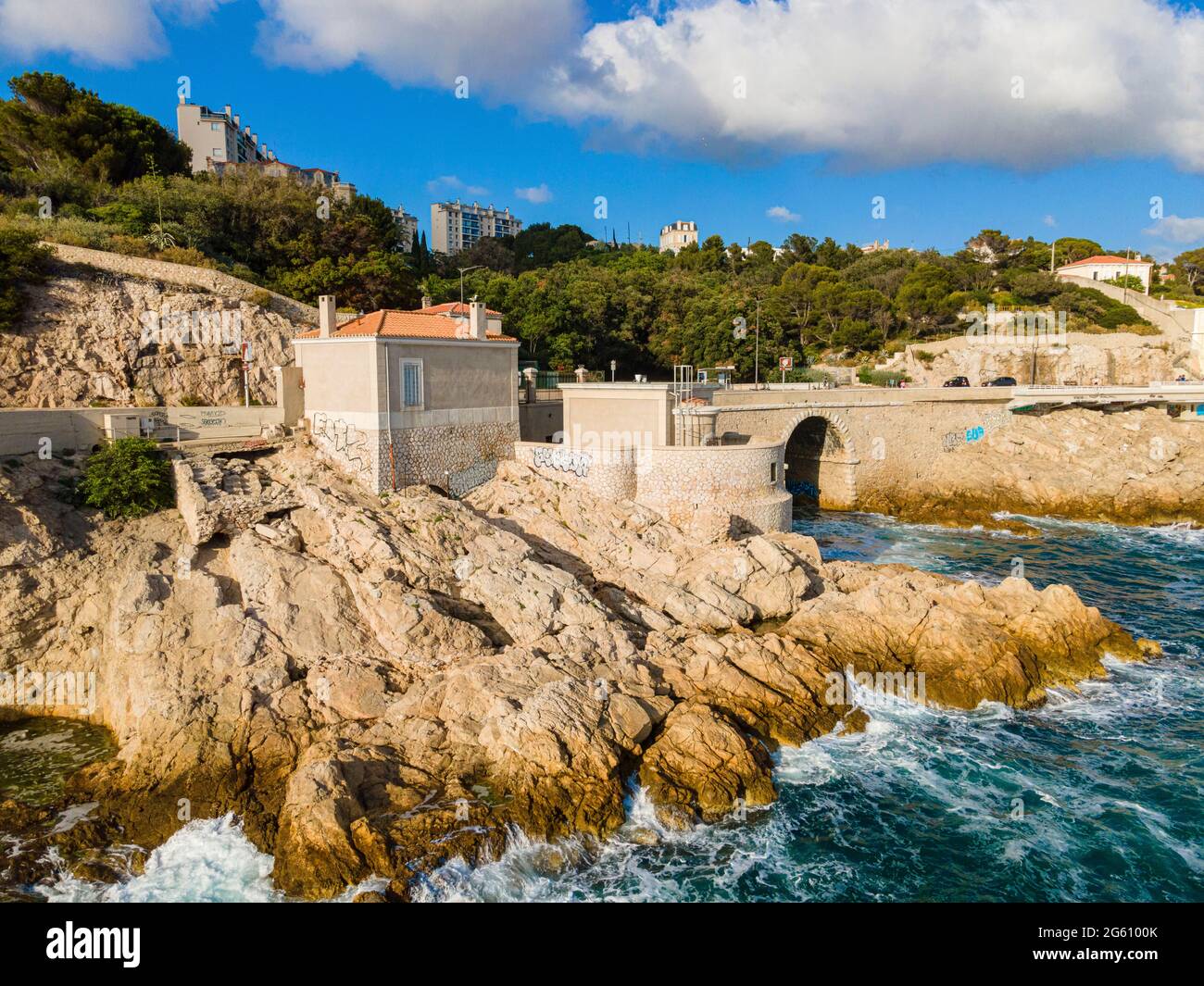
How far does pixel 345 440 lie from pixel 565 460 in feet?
24.7

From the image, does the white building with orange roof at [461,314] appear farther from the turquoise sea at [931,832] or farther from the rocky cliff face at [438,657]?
the turquoise sea at [931,832]

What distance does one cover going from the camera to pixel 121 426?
2348 cm

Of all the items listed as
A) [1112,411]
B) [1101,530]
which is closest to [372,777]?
[1101,530]

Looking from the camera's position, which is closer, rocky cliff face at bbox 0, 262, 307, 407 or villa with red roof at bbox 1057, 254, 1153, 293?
rocky cliff face at bbox 0, 262, 307, 407

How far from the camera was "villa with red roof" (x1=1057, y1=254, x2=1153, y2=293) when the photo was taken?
7269 centimetres

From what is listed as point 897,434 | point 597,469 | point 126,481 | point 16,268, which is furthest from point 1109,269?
point 16,268

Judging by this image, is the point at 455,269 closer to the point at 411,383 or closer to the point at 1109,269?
the point at 411,383

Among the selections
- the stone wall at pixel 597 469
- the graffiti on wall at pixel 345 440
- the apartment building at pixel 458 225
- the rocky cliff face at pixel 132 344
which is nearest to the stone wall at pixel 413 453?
the graffiti on wall at pixel 345 440

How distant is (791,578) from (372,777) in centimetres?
1398

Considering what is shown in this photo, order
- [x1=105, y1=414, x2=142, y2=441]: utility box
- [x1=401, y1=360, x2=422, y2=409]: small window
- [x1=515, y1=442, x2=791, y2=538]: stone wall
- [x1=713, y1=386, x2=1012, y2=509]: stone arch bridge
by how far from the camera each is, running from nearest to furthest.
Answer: [x1=105, y1=414, x2=142, y2=441]: utility box, [x1=401, y1=360, x2=422, y2=409]: small window, [x1=515, y1=442, x2=791, y2=538]: stone wall, [x1=713, y1=386, x2=1012, y2=509]: stone arch bridge

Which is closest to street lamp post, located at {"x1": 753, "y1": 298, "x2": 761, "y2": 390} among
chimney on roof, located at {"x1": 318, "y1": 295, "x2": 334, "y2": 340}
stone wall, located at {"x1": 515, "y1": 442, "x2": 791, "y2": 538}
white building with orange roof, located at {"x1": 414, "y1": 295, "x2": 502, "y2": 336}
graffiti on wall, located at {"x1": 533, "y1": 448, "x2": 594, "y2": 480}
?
stone wall, located at {"x1": 515, "y1": 442, "x2": 791, "y2": 538}

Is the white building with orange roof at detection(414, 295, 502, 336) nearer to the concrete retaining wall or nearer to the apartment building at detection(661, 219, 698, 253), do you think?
the concrete retaining wall

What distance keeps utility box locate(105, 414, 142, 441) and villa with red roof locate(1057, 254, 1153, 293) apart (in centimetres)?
7653

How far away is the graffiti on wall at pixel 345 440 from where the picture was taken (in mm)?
24484
